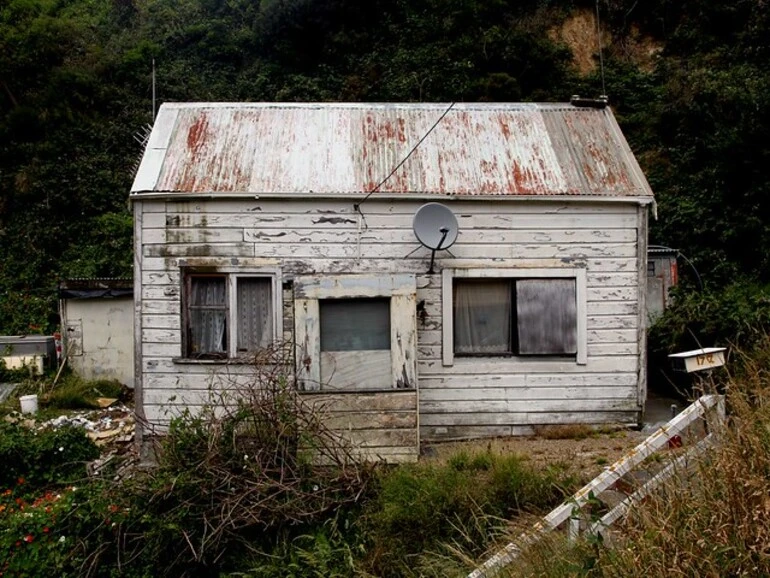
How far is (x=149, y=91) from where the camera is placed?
77.6 feet

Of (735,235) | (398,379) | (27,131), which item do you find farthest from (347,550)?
(27,131)

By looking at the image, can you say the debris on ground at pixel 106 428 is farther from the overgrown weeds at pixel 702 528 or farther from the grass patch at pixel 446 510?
the overgrown weeds at pixel 702 528

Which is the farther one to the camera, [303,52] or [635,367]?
[303,52]

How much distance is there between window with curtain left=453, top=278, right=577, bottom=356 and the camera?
28.2 feet

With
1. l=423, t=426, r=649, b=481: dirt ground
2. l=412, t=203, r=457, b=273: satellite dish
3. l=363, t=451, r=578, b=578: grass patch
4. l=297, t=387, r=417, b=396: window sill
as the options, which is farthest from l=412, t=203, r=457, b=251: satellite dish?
l=363, t=451, r=578, b=578: grass patch

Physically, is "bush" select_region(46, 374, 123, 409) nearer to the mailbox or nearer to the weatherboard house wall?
the weatherboard house wall

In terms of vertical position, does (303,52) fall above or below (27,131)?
above

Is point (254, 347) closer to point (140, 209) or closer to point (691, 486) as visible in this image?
point (140, 209)

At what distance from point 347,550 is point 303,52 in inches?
866

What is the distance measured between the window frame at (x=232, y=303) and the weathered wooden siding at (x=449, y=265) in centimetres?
10

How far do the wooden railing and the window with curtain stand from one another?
10.6ft

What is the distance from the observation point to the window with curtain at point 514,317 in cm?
861

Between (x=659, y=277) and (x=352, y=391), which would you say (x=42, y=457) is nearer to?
(x=352, y=391)

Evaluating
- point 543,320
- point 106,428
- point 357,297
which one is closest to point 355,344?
point 357,297
